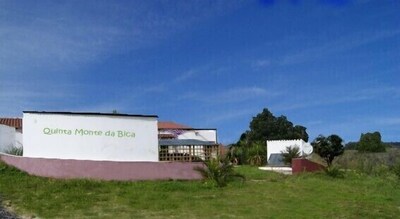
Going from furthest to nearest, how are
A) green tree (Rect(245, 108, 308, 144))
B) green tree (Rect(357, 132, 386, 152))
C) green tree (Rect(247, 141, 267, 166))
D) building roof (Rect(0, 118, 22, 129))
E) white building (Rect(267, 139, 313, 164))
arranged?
green tree (Rect(245, 108, 308, 144)) → green tree (Rect(357, 132, 386, 152)) → white building (Rect(267, 139, 313, 164)) → green tree (Rect(247, 141, 267, 166)) → building roof (Rect(0, 118, 22, 129))

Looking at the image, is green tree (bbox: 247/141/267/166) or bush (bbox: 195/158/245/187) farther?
green tree (bbox: 247/141/267/166)

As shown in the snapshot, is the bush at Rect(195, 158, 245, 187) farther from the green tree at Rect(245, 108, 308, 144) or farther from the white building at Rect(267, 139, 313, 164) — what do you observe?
the green tree at Rect(245, 108, 308, 144)

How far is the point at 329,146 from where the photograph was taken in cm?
4178

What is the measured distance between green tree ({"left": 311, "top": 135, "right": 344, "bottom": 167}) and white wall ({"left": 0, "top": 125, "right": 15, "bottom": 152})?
23161mm

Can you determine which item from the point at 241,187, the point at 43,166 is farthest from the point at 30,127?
the point at 241,187

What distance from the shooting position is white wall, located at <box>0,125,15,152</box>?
26891 millimetres

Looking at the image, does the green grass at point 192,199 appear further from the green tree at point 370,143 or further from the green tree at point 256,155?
the green tree at point 370,143

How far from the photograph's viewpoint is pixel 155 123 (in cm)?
2377

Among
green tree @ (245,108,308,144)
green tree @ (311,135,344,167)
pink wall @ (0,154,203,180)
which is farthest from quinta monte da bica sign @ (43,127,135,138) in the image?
green tree @ (245,108,308,144)

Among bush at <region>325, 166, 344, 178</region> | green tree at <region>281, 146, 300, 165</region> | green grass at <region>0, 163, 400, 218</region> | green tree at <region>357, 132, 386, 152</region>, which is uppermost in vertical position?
green tree at <region>357, 132, 386, 152</region>

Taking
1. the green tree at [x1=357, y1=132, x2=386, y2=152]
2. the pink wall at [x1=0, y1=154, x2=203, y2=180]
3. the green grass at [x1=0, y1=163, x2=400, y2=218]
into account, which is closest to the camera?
the green grass at [x1=0, y1=163, x2=400, y2=218]

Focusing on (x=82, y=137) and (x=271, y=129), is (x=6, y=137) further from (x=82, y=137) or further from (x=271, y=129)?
(x=271, y=129)

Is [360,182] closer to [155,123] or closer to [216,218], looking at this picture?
[155,123]

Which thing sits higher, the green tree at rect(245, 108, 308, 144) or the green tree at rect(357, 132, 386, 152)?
the green tree at rect(245, 108, 308, 144)
